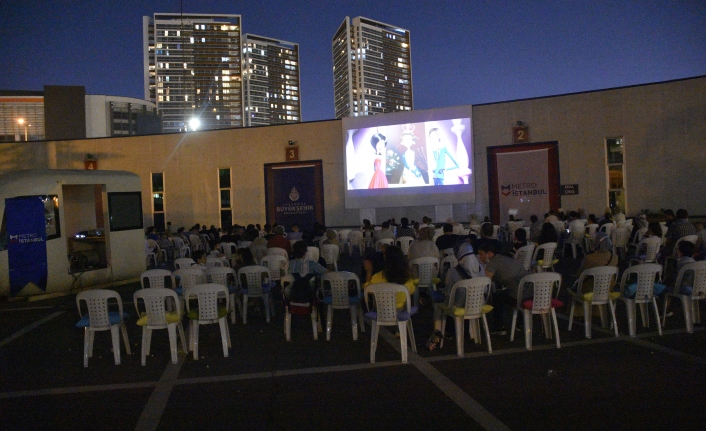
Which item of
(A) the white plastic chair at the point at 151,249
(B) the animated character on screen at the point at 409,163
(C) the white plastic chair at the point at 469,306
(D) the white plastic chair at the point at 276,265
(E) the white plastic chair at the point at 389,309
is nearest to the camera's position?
(E) the white plastic chair at the point at 389,309

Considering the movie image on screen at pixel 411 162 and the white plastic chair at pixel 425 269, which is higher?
the movie image on screen at pixel 411 162

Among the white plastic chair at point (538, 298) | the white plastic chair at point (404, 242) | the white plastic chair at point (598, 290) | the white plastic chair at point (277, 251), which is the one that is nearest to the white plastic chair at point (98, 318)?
the white plastic chair at point (277, 251)

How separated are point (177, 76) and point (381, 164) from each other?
9596cm

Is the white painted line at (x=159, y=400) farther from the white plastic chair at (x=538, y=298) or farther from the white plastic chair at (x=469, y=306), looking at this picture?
the white plastic chair at (x=538, y=298)

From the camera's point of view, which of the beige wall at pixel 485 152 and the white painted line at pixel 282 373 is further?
the beige wall at pixel 485 152

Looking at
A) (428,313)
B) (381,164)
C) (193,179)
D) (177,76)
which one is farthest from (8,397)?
(177,76)

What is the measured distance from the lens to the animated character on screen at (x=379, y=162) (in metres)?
16.6

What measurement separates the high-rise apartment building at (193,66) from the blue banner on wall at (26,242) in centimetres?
9572

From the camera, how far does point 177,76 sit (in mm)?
101938

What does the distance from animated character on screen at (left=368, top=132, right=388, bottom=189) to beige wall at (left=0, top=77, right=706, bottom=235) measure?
1.31m

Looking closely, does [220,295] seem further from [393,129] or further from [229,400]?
[393,129]

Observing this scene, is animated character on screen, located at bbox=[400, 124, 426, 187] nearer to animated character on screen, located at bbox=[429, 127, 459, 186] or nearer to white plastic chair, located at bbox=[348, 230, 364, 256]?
animated character on screen, located at bbox=[429, 127, 459, 186]

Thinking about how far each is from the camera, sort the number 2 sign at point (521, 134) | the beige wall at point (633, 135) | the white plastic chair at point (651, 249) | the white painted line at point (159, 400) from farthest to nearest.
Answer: the number 2 sign at point (521, 134) → the beige wall at point (633, 135) → the white plastic chair at point (651, 249) → the white painted line at point (159, 400)

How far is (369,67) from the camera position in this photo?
360 ft
